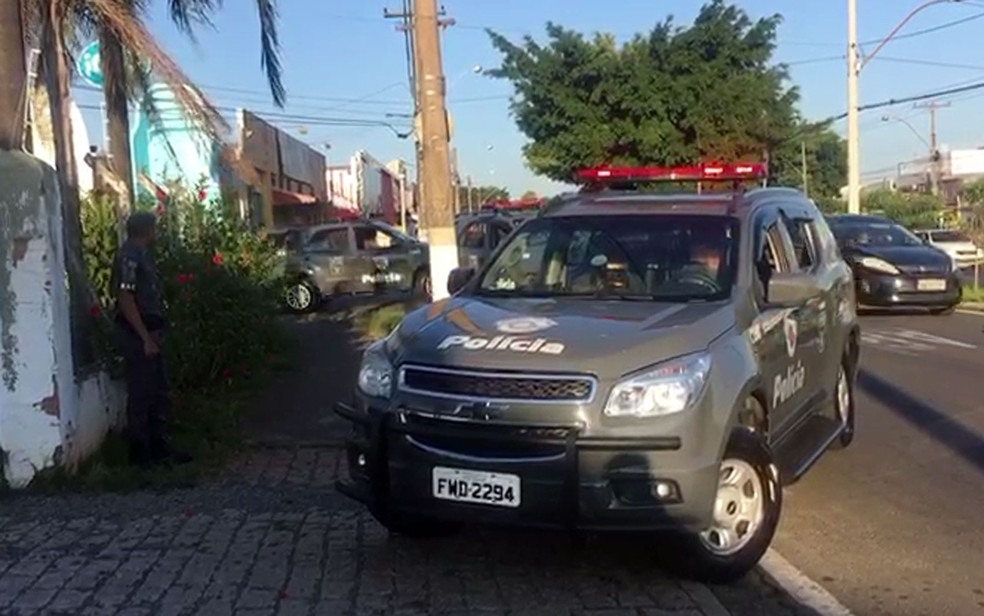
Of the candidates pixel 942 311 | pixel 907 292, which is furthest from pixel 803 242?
pixel 942 311

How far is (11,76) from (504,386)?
174 inches

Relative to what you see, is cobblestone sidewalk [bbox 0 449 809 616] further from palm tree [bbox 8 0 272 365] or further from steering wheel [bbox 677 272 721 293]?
palm tree [bbox 8 0 272 365]

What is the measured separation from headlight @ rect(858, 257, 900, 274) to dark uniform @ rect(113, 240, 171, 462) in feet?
43.1

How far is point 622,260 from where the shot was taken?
6.78m

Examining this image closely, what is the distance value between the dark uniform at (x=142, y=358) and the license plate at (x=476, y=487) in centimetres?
317

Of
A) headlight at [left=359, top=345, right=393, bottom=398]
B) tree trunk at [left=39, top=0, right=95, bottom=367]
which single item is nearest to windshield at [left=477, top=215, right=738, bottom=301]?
headlight at [left=359, top=345, right=393, bottom=398]

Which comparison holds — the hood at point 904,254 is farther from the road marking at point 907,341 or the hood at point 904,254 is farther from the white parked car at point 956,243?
the white parked car at point 956,243

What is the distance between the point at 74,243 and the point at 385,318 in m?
8.58

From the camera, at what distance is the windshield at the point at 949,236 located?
3358cm

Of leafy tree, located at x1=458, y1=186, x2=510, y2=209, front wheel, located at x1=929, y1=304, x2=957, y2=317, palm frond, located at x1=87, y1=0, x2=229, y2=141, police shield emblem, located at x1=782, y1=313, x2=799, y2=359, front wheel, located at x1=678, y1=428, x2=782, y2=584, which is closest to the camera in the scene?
front wheel, located at x1=678, y1=428, x2=782, y2=584

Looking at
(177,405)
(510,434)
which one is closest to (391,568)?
(510,434)

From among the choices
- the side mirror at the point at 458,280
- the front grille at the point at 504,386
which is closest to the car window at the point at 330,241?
the side mirror at the point at 458,280

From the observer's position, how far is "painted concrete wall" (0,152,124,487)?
7.27 metres

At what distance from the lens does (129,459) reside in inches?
314
